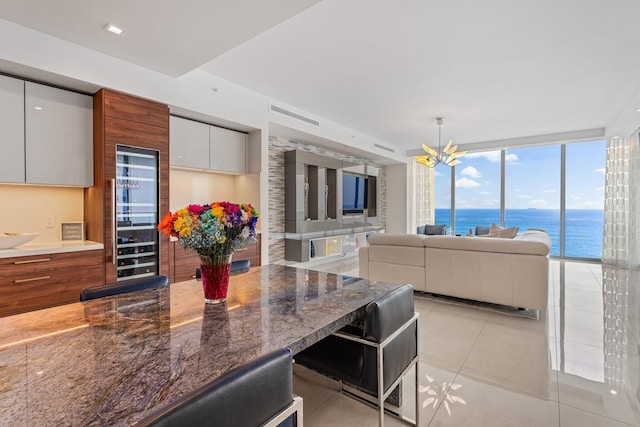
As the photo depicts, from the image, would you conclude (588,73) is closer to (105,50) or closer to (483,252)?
(483,252)

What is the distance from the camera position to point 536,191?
829cm

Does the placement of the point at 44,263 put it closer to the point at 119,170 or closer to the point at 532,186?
the point at 119,170

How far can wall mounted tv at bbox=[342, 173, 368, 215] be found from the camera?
674cm

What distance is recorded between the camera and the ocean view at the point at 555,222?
703cm

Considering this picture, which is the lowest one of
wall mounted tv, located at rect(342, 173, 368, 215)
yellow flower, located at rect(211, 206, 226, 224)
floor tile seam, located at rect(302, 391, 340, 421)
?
floor tile seam, located at rect(302, 391, 340, 421)

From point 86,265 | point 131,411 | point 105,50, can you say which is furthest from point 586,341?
point 105,50

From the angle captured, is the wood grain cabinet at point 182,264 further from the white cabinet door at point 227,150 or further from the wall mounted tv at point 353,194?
the wall mounted tv at point 353,194

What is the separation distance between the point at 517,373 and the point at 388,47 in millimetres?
2898

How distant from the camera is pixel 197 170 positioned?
4.00m

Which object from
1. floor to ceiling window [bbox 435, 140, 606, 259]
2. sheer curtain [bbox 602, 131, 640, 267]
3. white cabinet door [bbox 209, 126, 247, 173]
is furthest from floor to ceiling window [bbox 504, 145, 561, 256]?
white cabinet door [bbox 209, 126, 247, 173]

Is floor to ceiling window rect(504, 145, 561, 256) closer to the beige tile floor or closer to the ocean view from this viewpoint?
the ocean view

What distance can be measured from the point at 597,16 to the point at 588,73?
1.35 m

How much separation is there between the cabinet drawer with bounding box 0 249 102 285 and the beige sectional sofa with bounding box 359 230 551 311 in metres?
3.00

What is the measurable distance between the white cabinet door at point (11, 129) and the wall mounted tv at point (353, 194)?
196 inches
